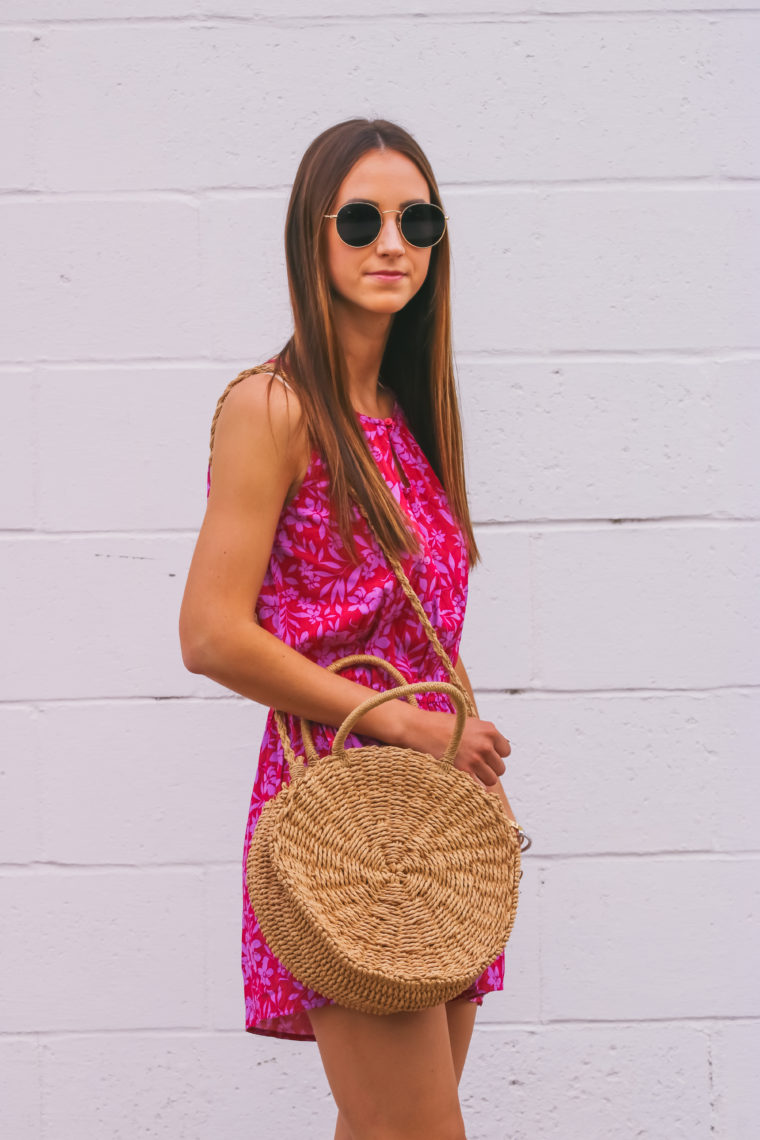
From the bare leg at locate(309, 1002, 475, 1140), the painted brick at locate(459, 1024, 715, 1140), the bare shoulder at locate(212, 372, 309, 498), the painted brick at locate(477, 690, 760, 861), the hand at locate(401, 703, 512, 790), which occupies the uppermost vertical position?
the bare shoulder at locate(212, 372, 309, 498)

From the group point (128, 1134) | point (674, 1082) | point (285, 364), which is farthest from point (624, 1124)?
point (285, 364)

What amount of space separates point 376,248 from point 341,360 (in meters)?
0.14

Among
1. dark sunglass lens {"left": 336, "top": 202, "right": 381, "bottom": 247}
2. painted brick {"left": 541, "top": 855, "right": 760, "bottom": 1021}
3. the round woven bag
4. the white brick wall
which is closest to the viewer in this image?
the round woven bag

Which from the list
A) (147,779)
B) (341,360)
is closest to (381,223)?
(341,360)

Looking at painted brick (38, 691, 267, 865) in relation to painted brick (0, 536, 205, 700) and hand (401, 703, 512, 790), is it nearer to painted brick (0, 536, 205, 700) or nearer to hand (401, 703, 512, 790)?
painted brick (0, 536, 205, 700)

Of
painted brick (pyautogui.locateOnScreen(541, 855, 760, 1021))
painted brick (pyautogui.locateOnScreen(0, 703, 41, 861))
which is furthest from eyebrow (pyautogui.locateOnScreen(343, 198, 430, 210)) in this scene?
painted brick (pyautogui.locateOnScreen(541, 855, 760, 1021))

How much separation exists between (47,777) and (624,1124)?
130 centimetres

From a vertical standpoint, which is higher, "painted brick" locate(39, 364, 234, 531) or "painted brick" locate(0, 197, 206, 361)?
"painted brick" locate(0, 197, 206, 361)

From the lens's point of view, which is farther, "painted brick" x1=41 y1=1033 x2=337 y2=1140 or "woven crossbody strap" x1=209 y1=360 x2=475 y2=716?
"painted brick" x1=41 y1=1033 x2=337 y2=1140

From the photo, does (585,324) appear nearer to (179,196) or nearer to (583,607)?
(583,607)

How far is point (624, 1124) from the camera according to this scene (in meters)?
2.38

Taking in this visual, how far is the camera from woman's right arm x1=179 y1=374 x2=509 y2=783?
54.2 inches

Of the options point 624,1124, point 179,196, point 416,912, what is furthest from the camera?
point 624,1124

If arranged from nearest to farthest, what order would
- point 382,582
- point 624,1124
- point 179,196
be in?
point 382,582
point 179,196
point 624,1124
